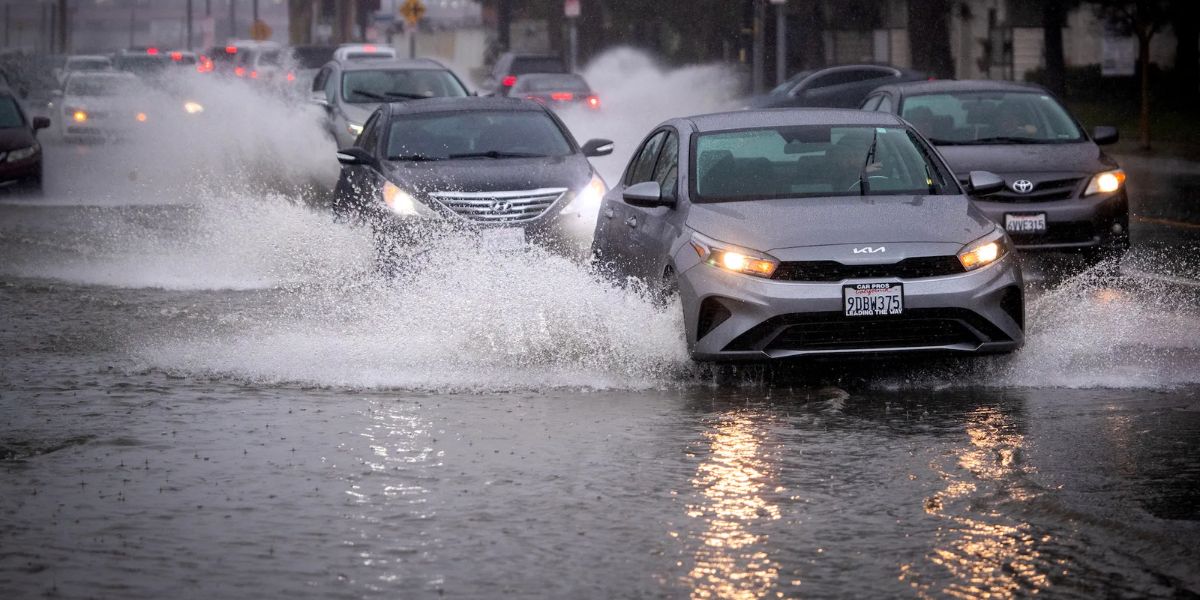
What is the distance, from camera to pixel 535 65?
4122 cm

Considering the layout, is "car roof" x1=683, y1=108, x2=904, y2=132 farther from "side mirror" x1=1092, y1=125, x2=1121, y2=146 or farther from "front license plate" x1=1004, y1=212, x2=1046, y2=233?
"side mirror" x1=1092, y1=125, x2=1121, y2=146

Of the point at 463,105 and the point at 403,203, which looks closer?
the point at 403,203

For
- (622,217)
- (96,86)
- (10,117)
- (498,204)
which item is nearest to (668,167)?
(622,217)

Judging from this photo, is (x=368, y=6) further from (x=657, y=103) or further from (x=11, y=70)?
(x=657, y=103)

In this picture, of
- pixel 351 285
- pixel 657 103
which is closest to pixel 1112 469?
pixel 351 285

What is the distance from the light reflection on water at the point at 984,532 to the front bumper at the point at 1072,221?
20.9 feet

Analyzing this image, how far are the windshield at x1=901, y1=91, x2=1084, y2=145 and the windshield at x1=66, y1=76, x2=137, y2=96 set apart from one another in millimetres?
27422

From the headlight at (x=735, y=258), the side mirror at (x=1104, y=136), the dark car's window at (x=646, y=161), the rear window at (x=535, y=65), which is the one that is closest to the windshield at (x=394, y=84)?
the side mirror at (x=1104, y=136)

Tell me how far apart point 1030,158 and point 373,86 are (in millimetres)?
12444

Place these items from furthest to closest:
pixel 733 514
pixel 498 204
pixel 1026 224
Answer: pixel 498 204
pixel 1026 224
pixel 733 514

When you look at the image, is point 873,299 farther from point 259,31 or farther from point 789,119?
point 259,31

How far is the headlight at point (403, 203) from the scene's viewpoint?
14703 millimetres

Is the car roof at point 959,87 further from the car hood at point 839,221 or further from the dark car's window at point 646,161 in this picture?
the car hood at point 839,221

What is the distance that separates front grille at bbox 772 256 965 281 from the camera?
9562 millimetres
